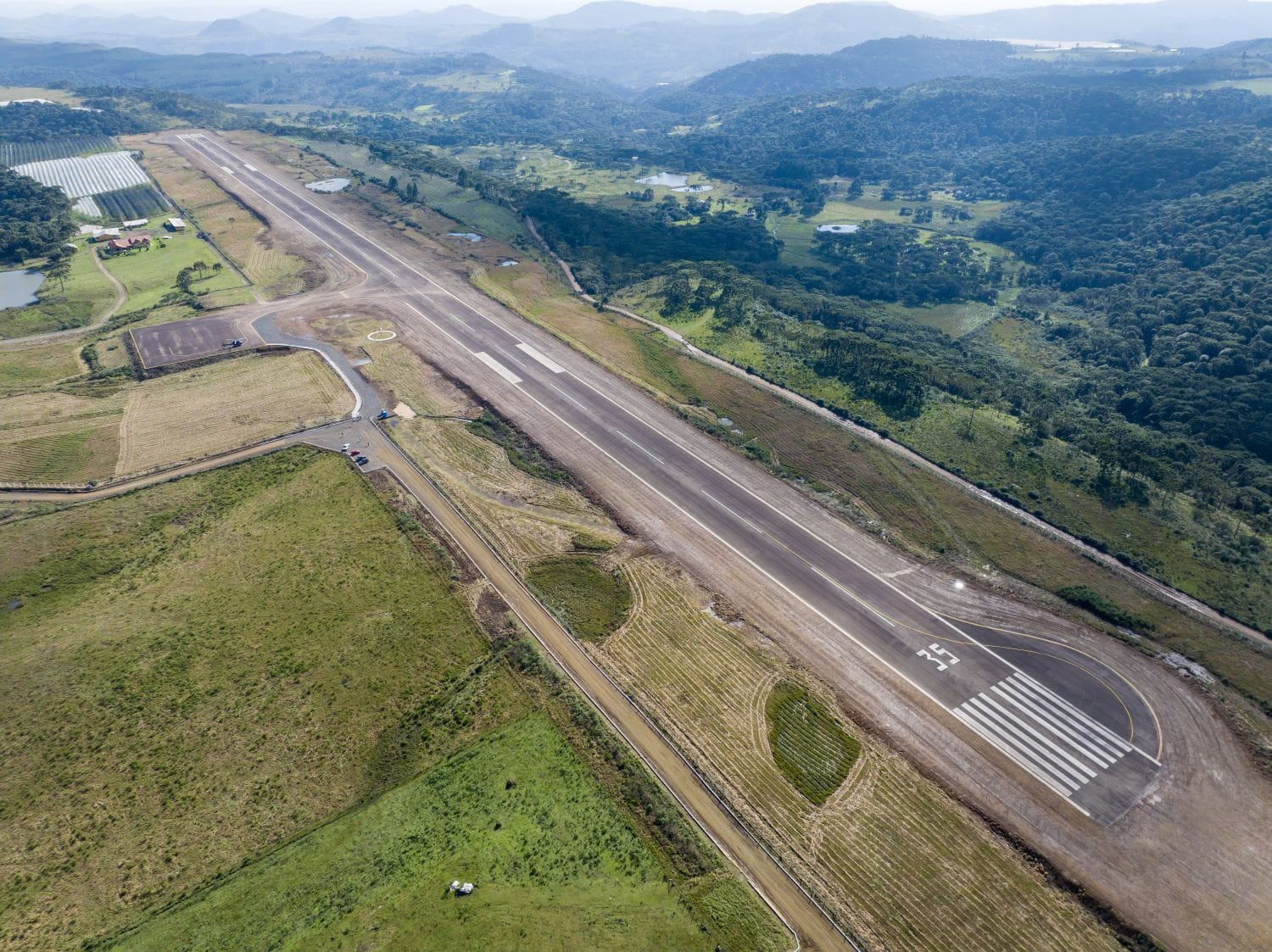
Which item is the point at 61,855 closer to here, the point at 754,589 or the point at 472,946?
the point at 472,946

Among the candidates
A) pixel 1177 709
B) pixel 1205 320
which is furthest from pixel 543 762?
pixel 1205 320

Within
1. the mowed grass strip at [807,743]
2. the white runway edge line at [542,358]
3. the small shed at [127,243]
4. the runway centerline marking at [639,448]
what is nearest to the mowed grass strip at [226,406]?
the white runway edge line at [542,358]

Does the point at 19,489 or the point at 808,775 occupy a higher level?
the point at 19,489

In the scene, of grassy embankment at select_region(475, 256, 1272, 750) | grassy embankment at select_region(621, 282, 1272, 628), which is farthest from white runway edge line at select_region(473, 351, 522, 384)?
grassy embankment at select_region(621, 282, 1272, 628)

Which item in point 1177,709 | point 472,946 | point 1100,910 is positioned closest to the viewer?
point 472,946

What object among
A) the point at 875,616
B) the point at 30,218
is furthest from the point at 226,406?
the point at 30,218

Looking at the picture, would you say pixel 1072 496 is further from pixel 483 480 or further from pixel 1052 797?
pixel 483 480
